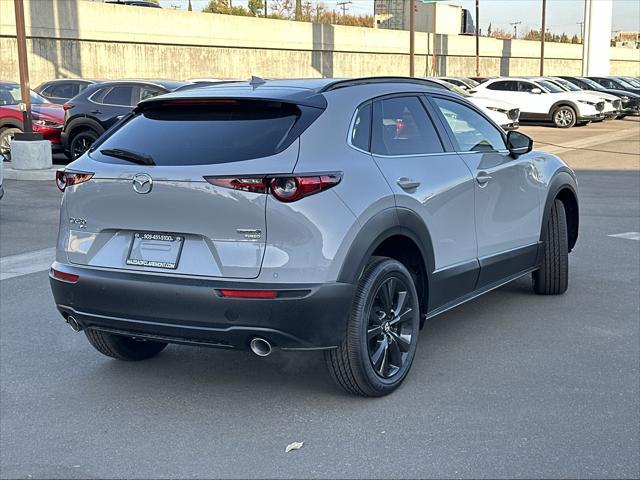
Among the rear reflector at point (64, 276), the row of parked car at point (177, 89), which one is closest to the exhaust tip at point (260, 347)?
the rear reflector at point (64, 276)

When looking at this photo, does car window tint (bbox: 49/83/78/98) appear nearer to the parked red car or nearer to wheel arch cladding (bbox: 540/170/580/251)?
the parked red car

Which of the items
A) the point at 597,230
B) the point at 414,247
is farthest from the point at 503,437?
the point at 597,230

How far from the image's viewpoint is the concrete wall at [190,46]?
120 feet

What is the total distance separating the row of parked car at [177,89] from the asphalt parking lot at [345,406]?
1.80m

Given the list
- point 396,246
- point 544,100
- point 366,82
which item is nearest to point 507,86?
point 544,100

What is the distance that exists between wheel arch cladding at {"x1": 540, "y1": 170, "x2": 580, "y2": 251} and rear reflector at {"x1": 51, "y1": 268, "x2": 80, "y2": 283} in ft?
11.8

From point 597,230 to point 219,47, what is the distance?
37.3 m

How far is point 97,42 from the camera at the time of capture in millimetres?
38875

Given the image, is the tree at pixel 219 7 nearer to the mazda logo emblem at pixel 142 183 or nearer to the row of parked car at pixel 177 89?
the row of parked car at pixel 177 89

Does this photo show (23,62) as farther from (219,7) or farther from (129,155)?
(219,7)

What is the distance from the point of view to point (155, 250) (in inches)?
174

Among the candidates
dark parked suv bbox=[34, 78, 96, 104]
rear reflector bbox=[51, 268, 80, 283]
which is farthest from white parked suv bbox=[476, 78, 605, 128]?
rear reflector bbox=[51, 268, 80, 283]

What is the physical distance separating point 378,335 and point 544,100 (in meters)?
27.9

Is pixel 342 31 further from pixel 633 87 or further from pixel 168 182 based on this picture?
pixel 168 182
